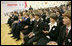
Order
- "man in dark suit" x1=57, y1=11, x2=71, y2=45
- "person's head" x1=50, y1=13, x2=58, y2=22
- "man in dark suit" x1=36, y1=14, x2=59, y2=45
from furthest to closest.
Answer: "person's head" x1=50, y1=13, x2=58, y2=22, "man in dark suit" x1=36, y1=14, x2=59, y2=45, "man in dark suit" x1=57, y1=11, x2=71, y2=45

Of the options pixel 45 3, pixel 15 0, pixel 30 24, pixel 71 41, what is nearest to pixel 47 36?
pixel 71 41

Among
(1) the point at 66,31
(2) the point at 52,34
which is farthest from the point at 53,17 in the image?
(1) the point at 66,31

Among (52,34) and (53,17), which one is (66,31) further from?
(53,17)

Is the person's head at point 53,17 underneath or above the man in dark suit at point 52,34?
above

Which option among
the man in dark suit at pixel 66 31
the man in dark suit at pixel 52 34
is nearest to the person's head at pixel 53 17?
the man in dark suit at pixel 52 34

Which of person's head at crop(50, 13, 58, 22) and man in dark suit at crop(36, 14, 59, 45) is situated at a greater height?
person's head at crop(50, 13, 58, 22)

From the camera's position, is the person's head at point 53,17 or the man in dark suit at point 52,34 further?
the person's head at point 53,17

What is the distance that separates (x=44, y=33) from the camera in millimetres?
1682

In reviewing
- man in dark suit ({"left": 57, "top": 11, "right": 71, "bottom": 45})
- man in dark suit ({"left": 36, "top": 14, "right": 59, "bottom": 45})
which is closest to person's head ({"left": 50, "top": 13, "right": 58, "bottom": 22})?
man in dark suit ({"left": 36, "top": 14, "right": 59, "bottom": 45})

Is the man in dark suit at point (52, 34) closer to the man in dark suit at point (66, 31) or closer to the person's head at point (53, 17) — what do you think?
the person's head at point (53, 17)

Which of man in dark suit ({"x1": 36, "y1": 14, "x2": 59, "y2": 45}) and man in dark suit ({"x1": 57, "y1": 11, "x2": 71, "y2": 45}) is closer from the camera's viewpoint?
man in dark suit ({"x1": 57, "y1": 11, "x2": 71, "y2": 45})

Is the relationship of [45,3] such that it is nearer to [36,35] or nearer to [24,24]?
[24,24]

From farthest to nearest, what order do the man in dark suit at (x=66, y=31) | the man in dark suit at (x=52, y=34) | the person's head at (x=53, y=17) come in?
the person's head at (x=53, y=17) < the man in dark suit at (x=52, y=34) < the man in dark suit at (x=66, y=31)

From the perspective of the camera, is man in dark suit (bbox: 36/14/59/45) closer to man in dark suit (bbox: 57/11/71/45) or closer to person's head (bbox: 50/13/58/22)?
person's head (bbox: 50/13/58/22)
